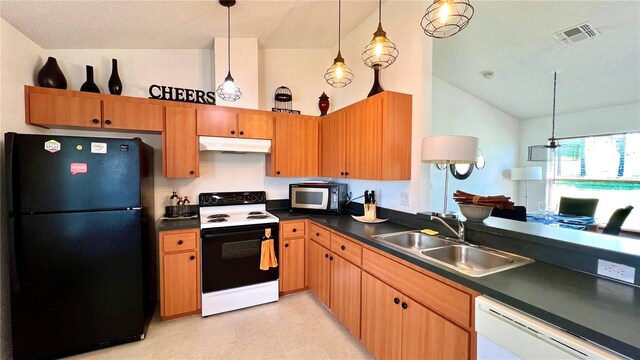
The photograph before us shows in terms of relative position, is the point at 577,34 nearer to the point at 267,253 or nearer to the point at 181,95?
the point at 267,253

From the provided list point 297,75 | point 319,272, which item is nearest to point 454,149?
point 319,272

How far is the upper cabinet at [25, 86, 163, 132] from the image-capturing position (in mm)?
2137

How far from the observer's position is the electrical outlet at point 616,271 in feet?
3.67

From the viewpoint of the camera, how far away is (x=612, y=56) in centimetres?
321

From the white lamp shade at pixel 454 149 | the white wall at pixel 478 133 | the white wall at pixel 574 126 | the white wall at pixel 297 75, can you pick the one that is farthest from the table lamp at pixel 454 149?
the white wall at pixel 574 126

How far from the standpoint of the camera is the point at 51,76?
2.21 meters

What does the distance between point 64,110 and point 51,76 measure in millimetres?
314

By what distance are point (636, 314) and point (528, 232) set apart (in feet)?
2.07

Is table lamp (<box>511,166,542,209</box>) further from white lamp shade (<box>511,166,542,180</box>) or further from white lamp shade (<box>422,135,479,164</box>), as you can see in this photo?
white lamp shade (<box>422,135,479,164</box>)

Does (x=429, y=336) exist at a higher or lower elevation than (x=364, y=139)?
lower

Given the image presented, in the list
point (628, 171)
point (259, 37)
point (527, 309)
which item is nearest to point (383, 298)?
point (527, 309)

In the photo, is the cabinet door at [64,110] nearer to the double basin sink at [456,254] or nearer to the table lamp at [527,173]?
the double basin sink at [456,254]

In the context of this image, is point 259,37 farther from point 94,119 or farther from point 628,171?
point 628,171

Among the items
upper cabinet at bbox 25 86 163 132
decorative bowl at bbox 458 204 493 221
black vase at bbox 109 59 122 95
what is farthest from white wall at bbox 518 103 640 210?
black vase at bbox 109 59 122 95
